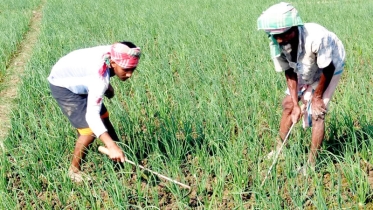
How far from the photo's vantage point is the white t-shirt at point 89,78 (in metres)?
2.37

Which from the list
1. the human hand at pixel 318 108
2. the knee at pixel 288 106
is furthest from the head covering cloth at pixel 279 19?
the knee at pixel 288 106

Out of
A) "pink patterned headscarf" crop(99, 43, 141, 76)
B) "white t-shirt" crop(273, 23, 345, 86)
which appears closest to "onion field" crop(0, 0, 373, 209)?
"white t-shirt" crop(273, 23, 345, 86)

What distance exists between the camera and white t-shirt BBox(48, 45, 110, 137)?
237 centimetres

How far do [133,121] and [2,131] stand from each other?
1331 mm

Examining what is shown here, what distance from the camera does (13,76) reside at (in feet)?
18.6

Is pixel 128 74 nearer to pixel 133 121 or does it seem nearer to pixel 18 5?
pixel 133 121

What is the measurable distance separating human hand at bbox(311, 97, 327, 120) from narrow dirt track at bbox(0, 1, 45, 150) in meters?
2.03

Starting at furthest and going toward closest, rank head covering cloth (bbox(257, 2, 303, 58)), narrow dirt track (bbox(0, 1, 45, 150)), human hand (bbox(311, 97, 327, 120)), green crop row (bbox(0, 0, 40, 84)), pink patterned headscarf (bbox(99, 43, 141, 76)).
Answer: green crop row (bbox(0, 0, 40, 84)) < narrow dirt track (bbox(0, 1, 45, 150)) < human hand (bbox(311, 97, 327, 120)) < pink patterned headscarf (bbox(99, 43, 141, 76)) < head covering cloth (bbox(257, 2, 303, 58))

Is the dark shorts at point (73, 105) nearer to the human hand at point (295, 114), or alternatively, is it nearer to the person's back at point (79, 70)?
the person's back at point (79, 70)

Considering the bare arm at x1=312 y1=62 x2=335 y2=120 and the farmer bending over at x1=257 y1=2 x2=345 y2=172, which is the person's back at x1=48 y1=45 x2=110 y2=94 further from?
the bare arm at x1=312 y1=62 x2=335 y2=120

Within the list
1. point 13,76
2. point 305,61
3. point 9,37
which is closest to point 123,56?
point 305,61

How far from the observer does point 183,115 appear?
11.0 feet

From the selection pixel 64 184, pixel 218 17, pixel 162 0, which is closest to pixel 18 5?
pixel 162 0

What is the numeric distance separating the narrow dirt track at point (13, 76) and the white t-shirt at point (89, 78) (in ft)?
2.03
